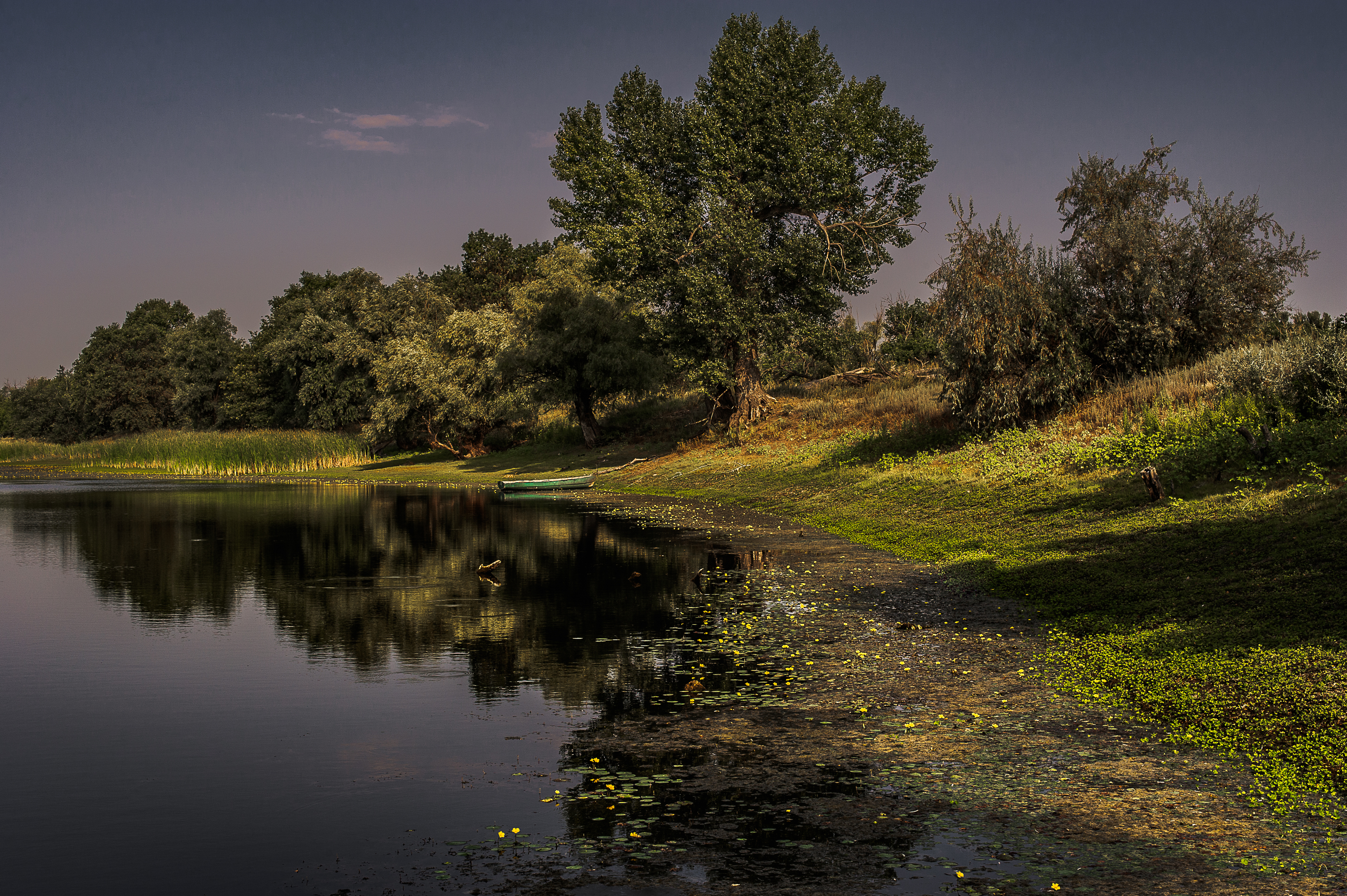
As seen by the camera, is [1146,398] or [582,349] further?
[582,349]

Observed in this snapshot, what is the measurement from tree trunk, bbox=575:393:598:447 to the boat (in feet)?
37.5

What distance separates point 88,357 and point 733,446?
9100 centimetres

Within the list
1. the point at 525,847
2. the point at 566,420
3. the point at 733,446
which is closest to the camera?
the point at 525,847

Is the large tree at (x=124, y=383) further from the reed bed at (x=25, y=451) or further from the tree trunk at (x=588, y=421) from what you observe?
the tree trunk at (x=588, y=421)

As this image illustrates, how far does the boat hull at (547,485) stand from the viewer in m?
42.2

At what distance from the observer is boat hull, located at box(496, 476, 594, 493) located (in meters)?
42.2

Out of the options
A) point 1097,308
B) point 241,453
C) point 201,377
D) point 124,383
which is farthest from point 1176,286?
point 124,383

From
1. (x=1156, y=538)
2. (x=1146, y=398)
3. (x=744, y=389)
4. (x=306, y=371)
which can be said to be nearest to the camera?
(x=1156, y=538)

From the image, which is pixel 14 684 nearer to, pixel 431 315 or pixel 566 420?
pixel 566 420

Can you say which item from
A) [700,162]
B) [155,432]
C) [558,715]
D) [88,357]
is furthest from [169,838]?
[88,357]

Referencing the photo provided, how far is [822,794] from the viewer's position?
789cm

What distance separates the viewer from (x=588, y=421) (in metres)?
56.0

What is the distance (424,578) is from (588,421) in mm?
35832

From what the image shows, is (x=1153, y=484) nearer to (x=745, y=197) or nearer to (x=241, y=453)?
(x=745, y=197)
